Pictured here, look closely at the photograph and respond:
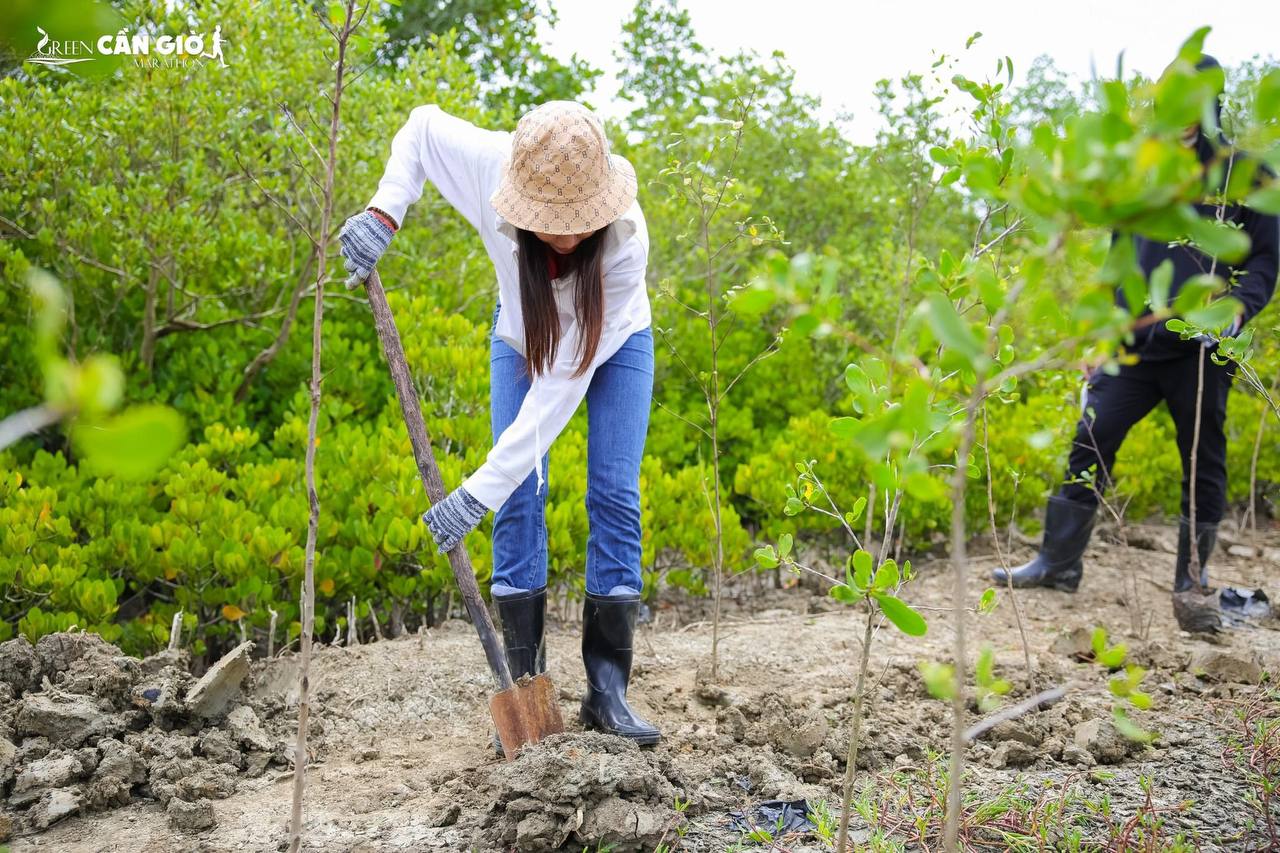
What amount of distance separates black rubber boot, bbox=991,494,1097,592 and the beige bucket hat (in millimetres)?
2895

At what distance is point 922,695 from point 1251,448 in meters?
4.17

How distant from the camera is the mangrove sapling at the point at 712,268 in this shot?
133 inches

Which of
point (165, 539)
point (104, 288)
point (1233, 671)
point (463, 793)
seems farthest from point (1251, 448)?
point (104, 288)

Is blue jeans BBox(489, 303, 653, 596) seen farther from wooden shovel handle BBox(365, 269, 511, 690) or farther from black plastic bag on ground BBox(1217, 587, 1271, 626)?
black plastic bag on ground BBox(1217, 587, 1271, 626)

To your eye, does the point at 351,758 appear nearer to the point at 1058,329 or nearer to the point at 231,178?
the point at 1058,329

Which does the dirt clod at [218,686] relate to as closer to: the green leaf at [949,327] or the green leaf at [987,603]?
the green leaf at [987,603]

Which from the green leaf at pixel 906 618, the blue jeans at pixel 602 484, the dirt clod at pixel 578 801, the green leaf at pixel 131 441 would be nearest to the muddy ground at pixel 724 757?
the dirt clod at pixel 578 801

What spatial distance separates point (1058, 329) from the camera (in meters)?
1.41

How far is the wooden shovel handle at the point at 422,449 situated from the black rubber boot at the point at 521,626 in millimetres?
91

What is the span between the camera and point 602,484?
284 cm

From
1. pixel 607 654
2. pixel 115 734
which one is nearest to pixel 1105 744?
pixel 607 654

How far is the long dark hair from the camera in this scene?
263cm

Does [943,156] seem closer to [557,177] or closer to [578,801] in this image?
[557,177]

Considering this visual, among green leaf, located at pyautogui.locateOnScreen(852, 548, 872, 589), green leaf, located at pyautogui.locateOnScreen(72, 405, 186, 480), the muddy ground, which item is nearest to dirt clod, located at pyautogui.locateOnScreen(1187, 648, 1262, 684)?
the muddy ground
